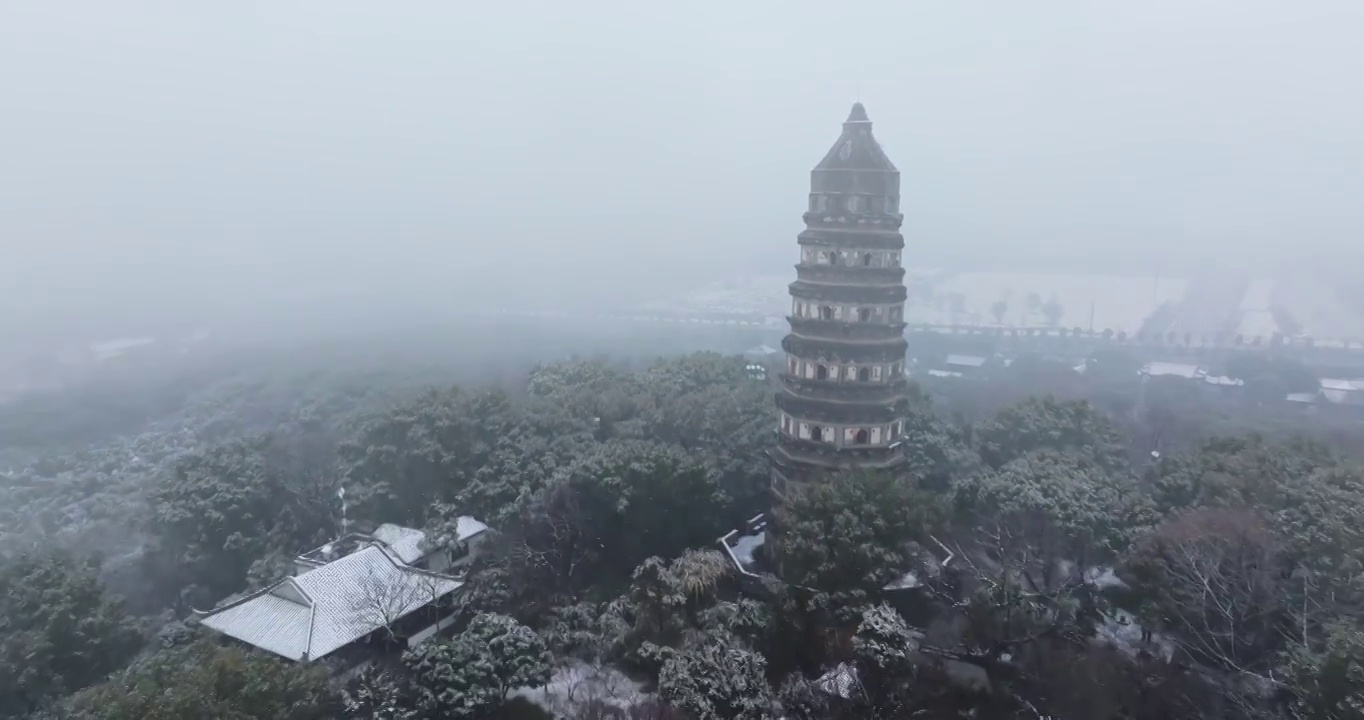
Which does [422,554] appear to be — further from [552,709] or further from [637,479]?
[552,709]

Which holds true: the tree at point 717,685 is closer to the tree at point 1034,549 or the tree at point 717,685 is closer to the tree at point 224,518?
the tree at point 1034,549

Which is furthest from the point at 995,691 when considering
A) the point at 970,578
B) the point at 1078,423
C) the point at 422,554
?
the point at 422,554

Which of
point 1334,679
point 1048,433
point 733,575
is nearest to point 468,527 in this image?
point 733,575

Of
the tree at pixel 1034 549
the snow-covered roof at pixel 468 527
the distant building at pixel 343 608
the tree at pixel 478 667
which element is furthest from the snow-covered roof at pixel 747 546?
the snow-covered roof at pixel 468 527

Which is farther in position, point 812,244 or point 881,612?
point 812,244

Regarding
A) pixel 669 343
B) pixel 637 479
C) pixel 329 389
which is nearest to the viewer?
pixel 637 479
